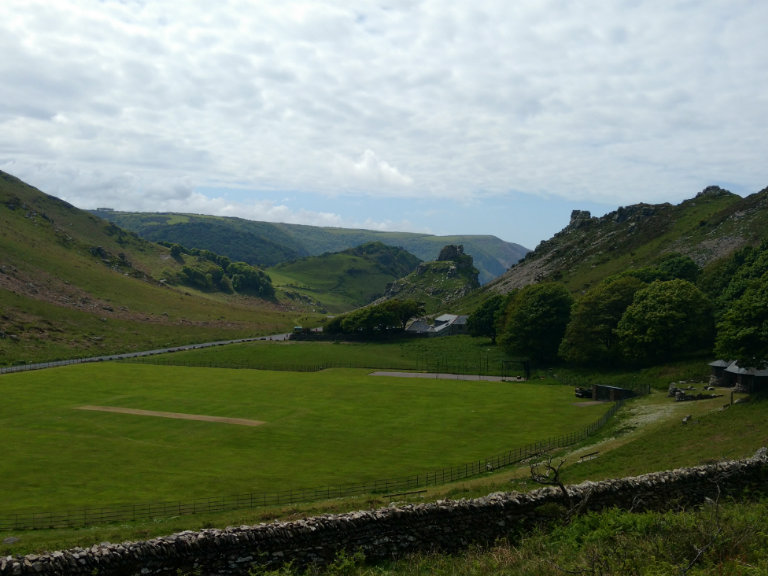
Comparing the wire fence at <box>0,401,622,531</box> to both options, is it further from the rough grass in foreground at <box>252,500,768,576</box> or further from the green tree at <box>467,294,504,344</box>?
the green tree at <box>467,294,504,344</box>

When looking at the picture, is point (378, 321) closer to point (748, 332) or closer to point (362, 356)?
point (362, 356)

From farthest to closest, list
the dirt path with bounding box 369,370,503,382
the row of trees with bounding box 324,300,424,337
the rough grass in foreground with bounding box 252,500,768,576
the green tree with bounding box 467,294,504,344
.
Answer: the row of trees with bounding box 324,300,424,337, the green tree with bounding box 467,294,504,344, the dirt path with bounding box 369,370,503,382, the rough grass in foreground with bounding box 252,500,768,576

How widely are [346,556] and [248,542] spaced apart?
2.91 m

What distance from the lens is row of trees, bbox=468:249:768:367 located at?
182 ft

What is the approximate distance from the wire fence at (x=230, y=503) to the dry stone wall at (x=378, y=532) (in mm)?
16174

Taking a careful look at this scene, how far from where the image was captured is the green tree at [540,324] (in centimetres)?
9612

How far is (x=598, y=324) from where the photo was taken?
86.8 meters

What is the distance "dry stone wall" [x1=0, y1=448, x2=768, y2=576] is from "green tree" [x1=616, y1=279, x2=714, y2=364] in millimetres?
57978

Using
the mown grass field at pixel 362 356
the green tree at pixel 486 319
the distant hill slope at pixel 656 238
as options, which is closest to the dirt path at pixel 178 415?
the mown grass field at pixel 362 356

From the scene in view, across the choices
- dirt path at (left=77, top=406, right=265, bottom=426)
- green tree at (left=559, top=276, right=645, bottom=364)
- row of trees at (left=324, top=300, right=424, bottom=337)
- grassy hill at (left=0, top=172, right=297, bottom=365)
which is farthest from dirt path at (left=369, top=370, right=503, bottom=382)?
grassy hill at (left=0, top=172, right=297, bottom=365)

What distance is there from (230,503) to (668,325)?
203ft

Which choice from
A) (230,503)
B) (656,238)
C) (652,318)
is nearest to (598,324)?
(652,318)

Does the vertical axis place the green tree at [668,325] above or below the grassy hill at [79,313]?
above

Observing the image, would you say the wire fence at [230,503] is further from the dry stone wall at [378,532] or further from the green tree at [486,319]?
the green tree at [486,319]
